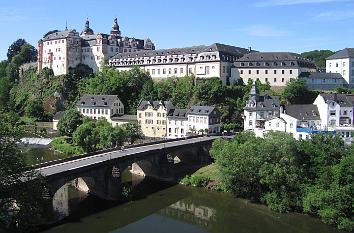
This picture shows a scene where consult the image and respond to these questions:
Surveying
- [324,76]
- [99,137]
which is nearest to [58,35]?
[99,137]

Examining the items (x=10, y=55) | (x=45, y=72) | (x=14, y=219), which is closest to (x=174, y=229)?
(x=14, y=219)

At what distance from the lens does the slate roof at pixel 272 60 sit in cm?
8150

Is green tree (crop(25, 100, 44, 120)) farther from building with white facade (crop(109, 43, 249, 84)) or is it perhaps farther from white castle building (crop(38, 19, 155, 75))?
building with white facade (crop(109, 43, 249, 84))

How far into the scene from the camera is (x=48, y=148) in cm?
7231

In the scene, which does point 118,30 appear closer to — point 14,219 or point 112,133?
point 112,133

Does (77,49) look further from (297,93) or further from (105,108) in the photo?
(297,93)

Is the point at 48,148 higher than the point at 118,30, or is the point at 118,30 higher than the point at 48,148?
the point at 118,30

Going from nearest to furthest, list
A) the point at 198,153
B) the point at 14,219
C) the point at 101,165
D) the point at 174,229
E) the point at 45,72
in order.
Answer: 1. the point at 14,219
2. the point at 174,229
3. the point at 101,165
4. the point at 198,153
5. the point at 45,72

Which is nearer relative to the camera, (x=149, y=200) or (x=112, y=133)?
(x=149, y=200)

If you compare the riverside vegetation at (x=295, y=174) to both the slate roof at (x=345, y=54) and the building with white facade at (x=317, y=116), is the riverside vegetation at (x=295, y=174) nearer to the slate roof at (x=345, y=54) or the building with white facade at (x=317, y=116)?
the building with white facade at (x=317, y=116)

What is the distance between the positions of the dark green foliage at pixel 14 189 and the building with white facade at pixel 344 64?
6870cm

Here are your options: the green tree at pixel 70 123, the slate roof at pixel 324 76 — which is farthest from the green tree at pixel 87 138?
the slate roof at pixel 324 76

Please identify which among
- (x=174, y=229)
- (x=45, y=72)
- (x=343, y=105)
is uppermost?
(x=45, y=72)

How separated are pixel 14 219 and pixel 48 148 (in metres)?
48.3
